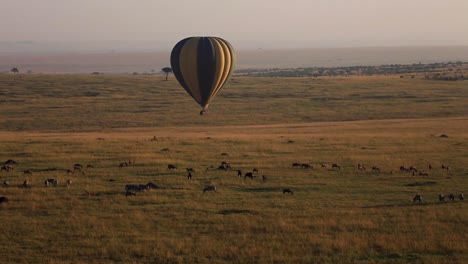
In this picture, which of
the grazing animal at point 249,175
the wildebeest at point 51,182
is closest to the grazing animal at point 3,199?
the wildebeest at point 51,182

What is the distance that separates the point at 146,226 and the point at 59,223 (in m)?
2.66

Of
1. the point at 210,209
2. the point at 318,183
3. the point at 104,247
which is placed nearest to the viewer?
the point at 104,247

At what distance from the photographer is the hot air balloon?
39.7 m

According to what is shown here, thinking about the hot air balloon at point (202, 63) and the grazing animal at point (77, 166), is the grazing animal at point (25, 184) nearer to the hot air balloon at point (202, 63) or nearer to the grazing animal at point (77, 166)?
the grazing animal at point (77, 166)

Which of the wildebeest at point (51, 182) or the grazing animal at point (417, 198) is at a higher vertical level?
the grazing animal at point (417, 198)

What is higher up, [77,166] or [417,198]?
[417,198]

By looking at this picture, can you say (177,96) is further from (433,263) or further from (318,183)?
(433,263)

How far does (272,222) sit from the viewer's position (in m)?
19.8

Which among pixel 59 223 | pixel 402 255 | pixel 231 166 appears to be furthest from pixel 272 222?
pixel 231 166

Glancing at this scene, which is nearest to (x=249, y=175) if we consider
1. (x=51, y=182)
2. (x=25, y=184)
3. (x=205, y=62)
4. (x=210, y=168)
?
(x=210, y=168)

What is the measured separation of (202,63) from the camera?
39688 mm

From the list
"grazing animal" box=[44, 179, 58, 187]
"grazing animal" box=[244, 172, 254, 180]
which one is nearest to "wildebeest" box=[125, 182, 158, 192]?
"grazing animal" box=[44, 179, 58, 187]

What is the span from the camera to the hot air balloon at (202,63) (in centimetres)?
3969

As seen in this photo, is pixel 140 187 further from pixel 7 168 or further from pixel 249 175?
pixel 7 168
